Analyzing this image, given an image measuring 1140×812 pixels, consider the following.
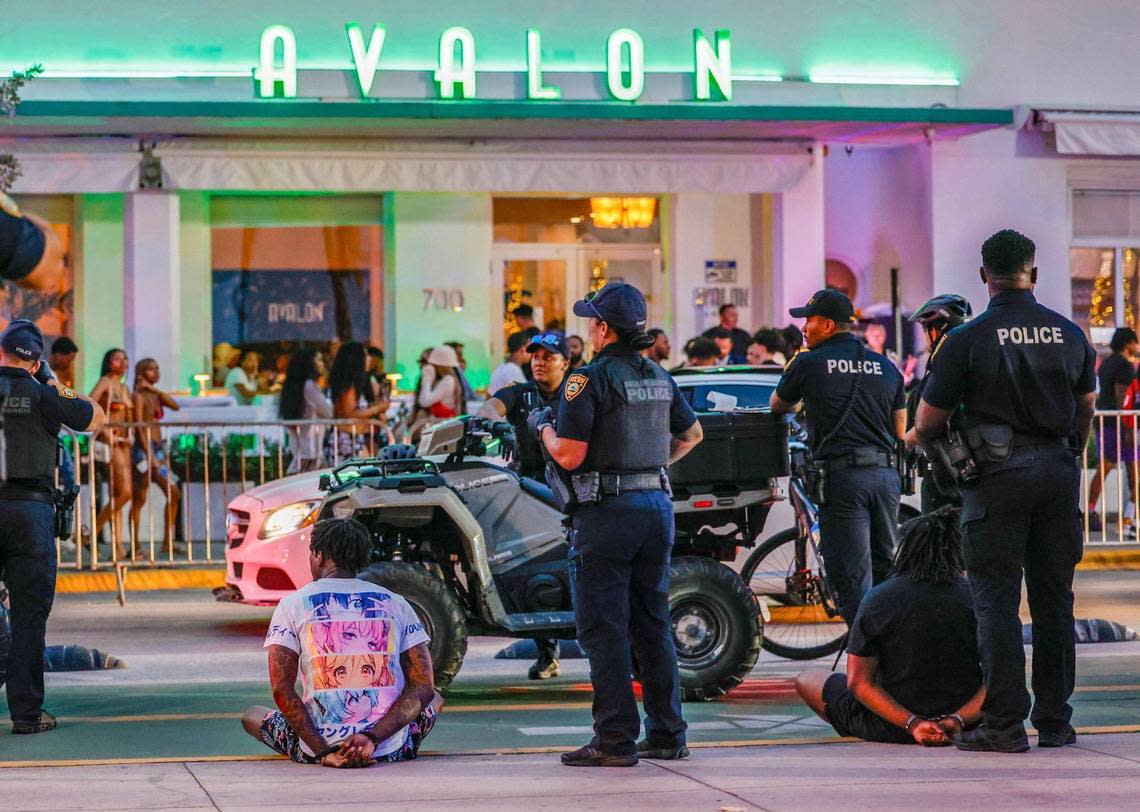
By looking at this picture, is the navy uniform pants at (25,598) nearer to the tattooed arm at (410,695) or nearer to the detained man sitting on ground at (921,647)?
the tattooed arm at (410,695)

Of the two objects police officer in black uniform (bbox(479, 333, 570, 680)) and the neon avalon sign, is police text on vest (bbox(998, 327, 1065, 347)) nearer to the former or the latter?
police officer in black uniform (bbox(479, 333, 570, 680))

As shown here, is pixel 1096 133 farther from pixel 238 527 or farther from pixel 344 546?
pixel 344 546

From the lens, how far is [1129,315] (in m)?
23.0

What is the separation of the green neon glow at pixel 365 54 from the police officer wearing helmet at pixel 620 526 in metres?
12.9

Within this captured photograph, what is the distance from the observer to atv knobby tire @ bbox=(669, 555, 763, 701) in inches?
381

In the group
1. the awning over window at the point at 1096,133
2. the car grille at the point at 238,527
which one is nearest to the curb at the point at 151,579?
the car grille at the point at 238,527

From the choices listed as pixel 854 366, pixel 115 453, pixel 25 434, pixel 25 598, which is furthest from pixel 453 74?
pixel 25 598

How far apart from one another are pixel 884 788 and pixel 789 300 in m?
15.4

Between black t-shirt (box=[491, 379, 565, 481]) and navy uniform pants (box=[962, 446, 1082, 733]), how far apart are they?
10.4 feet

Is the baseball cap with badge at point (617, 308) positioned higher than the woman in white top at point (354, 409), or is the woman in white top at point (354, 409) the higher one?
the baseball cap with badge at point (617, 308)

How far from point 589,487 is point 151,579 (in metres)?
9.18

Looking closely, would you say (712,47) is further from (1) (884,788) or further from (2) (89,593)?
(1) (884,788)

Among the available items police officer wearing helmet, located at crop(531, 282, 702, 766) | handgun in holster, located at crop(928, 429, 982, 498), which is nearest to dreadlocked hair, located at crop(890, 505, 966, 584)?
handgun in holster, located at crop(928, 429, 982, 498)

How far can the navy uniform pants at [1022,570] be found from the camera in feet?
24.4
